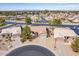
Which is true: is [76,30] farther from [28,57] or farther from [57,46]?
[28,57]

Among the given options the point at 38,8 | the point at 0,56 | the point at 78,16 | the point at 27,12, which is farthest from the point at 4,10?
the point at 78,16

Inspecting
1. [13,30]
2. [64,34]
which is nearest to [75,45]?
[64,34]

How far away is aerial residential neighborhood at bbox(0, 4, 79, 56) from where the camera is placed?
1855mm

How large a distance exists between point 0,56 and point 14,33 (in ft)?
0.99

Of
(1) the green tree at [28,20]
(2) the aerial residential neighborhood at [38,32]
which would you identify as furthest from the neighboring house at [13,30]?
(1) the green tree at [28,20]

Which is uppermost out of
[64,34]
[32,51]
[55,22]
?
[55,22]

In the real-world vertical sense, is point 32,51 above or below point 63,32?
below

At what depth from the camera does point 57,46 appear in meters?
1.85

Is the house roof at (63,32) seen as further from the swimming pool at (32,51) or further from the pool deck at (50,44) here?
the swimming pool at (32,51)

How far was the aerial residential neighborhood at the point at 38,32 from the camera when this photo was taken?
186 centimetres

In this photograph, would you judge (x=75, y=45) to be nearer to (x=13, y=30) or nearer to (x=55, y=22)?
(x=55, y=22)

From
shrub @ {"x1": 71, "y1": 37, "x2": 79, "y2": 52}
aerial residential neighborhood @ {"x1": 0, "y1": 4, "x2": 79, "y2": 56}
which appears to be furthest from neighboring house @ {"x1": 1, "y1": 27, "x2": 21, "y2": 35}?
shrub @ {"x1": 71, "y1": 37, "x2": 79, "y2": 52}

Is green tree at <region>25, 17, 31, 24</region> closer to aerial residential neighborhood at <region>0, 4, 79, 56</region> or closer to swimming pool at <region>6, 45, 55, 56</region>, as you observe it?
aerial residential neighborhood at <region>0, 4, 79, 56</region>

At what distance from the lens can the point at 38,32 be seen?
1.89 metres
